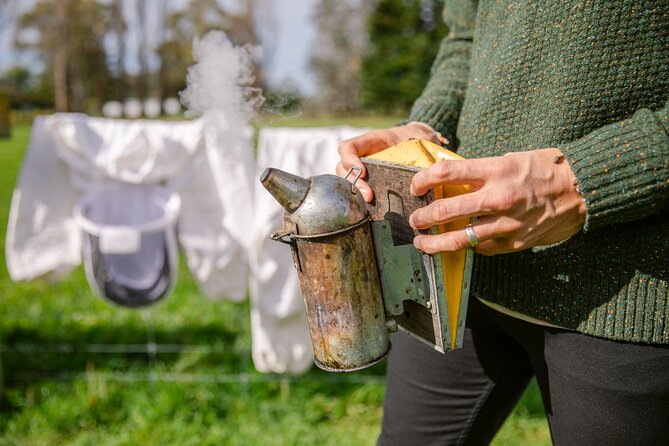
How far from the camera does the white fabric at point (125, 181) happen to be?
282cm

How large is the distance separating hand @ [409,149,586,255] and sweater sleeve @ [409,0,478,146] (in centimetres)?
41

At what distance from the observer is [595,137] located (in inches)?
37.7

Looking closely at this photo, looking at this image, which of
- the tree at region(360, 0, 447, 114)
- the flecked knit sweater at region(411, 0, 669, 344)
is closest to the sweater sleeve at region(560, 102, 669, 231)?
the flecked knit sweater at region(411, 0, 669, 344)

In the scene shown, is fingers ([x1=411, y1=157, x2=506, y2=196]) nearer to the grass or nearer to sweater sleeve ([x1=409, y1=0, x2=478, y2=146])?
sweater sleeve ([x1=409, y1=0, x2=478, y2=146])

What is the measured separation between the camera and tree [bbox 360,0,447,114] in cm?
2184

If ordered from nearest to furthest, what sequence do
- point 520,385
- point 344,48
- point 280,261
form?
point 520,385, point 280,261, point 344,48

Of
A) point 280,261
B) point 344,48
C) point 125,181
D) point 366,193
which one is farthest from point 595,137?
point 344,48

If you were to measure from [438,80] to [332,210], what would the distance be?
614 millimetres

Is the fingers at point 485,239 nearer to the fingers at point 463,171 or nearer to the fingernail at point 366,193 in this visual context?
the fingers at point 463,171

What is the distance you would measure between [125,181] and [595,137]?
93.8 inches

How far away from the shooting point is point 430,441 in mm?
1366

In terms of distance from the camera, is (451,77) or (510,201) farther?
(451,77)

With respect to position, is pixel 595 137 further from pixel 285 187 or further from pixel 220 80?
pixel 220 80

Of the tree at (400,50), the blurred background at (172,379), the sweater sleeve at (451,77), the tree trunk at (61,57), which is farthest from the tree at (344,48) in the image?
the sweater sleeve at (451,77)
